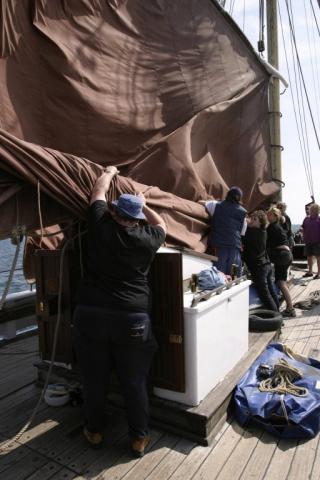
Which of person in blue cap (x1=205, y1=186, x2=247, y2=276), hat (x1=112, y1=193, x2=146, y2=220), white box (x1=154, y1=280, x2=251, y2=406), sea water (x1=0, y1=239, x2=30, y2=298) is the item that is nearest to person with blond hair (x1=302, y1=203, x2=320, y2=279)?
person in blue cap (x1=205, y1=186, x2=247, y2=276)

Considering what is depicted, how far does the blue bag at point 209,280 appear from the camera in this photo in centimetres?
321

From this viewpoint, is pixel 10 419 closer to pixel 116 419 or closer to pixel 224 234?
pixel 116 419

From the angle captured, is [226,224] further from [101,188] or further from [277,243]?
[101,188]

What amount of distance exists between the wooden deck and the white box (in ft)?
1.02

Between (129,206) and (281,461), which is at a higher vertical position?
(129,206)

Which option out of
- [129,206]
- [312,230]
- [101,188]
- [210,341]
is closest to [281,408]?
[210,341]

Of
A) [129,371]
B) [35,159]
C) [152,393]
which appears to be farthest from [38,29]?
[152,393]

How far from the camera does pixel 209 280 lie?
10.6 feet

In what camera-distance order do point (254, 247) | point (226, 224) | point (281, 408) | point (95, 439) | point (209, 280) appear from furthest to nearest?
point (254, 247) < point (226, 224) < point (209, 280) < point (281, 408) < point (95, 439)

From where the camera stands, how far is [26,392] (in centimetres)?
357

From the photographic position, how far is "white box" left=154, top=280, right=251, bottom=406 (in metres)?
2.76

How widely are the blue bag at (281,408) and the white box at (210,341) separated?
0.23 meters

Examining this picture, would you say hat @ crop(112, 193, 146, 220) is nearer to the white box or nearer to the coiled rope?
the white box

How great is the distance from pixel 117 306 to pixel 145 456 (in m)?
1.00
